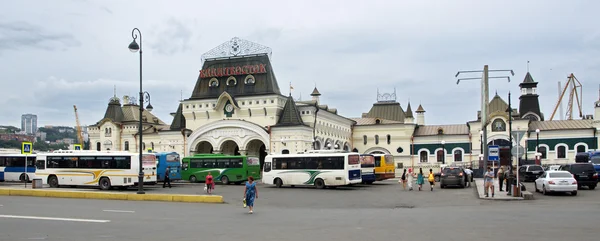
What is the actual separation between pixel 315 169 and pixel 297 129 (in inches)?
755

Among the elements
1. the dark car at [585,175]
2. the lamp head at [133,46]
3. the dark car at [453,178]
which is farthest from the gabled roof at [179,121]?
the dark car at [585,175]

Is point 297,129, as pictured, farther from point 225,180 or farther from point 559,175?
point 559,175

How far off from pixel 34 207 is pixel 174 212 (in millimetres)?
6306

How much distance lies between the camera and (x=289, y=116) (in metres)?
57.5

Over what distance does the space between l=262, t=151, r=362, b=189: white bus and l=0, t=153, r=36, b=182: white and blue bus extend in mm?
20619

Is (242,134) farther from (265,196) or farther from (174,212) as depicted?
(174,212)

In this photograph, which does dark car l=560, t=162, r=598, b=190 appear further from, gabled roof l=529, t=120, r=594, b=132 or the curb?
gabled roof l=529, t=120, r=594, b=132

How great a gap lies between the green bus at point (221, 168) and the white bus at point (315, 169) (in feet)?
12.1

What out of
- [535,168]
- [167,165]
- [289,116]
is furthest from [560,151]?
[167,165]

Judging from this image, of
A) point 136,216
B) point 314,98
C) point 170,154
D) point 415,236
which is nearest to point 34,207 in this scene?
point 136,216

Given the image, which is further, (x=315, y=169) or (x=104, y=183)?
(x=315, y=169)

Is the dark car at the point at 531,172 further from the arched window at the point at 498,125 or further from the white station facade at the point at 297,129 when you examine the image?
the arched window at the point at 498,125

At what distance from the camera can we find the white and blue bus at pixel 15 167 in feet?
147

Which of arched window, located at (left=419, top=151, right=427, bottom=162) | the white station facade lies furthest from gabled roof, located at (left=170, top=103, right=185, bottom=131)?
arched window, located at (left=419, top=151, right=427, bottom=162)
